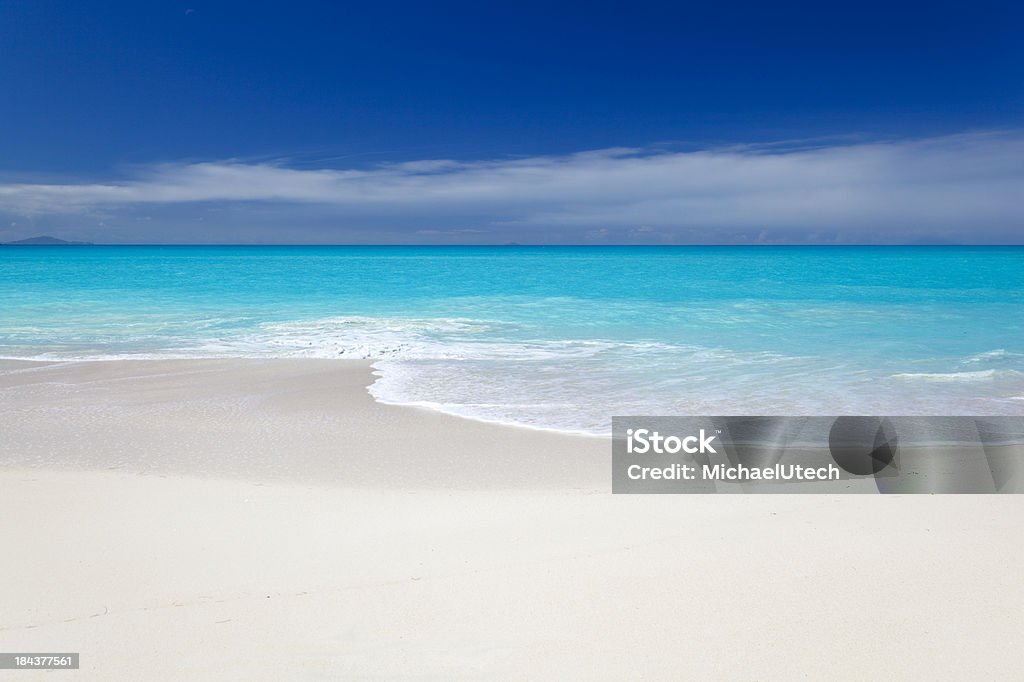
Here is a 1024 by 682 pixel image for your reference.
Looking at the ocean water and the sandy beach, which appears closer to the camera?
the sandy beach

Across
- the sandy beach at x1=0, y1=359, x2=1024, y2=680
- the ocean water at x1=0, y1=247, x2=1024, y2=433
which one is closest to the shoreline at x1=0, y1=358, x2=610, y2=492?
the sandy beach at x1=0, y1=359, x2=1024, y2=680

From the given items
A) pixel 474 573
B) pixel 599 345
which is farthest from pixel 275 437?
pixel 599 345

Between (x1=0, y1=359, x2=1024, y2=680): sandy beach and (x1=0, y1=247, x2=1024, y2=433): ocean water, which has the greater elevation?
(x1=0, y1=247, x2=1024, y2=433): ocean water

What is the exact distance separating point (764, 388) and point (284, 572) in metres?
7.13

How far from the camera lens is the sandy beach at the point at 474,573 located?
3.01 meters

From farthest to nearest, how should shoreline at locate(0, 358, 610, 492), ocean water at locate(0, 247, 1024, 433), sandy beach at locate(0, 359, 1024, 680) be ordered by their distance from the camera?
ocean water at locate(0, 247, 1024, 433) → shoreline at locate(0, 358, 610, 492) → sandy beach at locate(0, 359, 1024, 680)

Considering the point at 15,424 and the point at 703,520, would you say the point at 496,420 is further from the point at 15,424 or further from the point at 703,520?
the point at 15,424

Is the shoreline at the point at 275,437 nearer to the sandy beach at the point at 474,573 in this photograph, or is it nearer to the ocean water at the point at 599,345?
the sandy beach at the point at 474,573

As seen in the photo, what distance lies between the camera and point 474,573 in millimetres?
3760

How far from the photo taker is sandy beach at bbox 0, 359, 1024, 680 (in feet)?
9.87

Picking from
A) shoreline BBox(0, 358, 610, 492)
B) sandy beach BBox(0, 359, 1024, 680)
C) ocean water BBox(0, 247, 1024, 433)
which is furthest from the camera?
ocean water BBox(0, 247, 1024, 433)

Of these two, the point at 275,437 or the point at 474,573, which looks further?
the point at 275,437

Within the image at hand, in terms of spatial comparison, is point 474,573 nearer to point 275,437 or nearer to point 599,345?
point 275,437

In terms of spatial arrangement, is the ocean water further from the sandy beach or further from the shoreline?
the sandy beach
